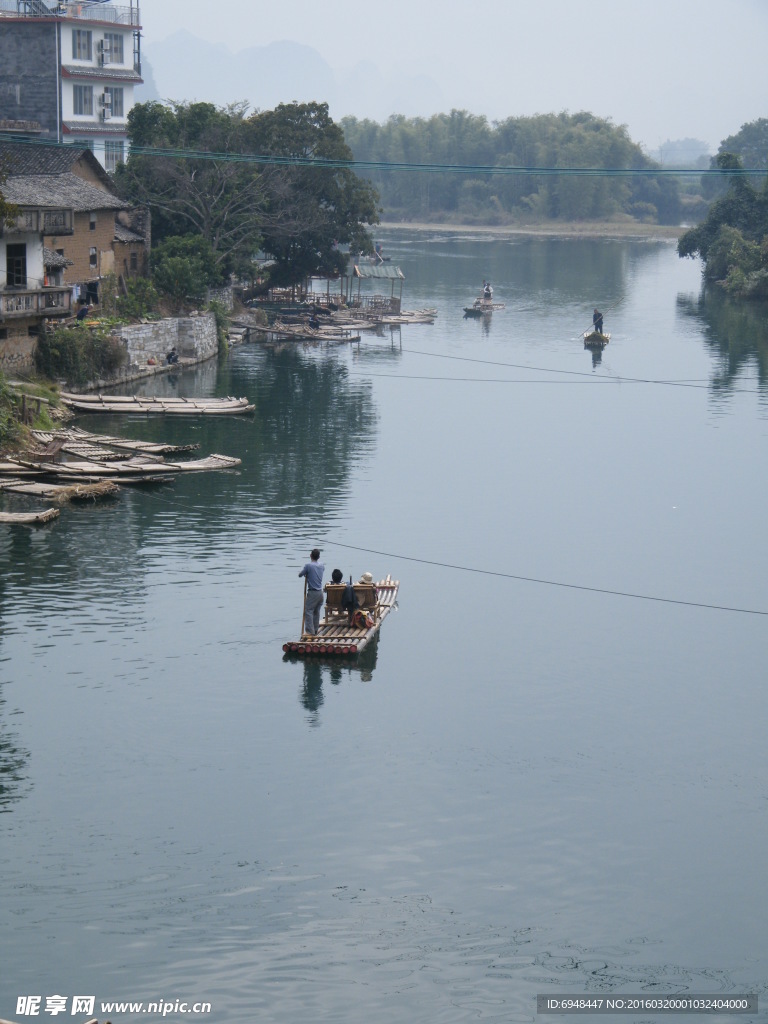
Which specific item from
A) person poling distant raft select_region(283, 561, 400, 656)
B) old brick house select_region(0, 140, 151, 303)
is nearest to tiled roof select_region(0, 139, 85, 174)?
old brick house select_region(0, 140, 151, 303)

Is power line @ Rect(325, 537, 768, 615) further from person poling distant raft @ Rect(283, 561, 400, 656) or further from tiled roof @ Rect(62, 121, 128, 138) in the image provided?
A: tiled roof @ Rect(62, 121, 128, 138)

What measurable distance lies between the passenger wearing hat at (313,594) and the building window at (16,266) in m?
30.1

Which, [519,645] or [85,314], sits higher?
[85,314]

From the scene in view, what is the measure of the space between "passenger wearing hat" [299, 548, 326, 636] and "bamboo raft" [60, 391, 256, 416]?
89.4ft

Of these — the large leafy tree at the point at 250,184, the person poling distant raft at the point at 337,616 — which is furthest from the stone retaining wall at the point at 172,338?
the person poling distant raft at the point at 337,616

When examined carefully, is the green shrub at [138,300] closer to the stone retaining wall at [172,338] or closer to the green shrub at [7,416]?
the stone retaining wall at [172,338]

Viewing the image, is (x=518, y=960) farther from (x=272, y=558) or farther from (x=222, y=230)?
(x=222, y=230)

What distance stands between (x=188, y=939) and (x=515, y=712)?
36.6 feet

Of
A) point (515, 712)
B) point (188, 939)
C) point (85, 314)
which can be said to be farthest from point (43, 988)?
point (85, 314)

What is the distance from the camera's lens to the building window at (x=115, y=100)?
101 m

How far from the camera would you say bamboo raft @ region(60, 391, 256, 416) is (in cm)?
5741

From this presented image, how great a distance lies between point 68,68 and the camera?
9619 centimetres

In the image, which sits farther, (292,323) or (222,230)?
(292,323)

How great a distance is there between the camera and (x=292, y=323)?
92.2 meters
